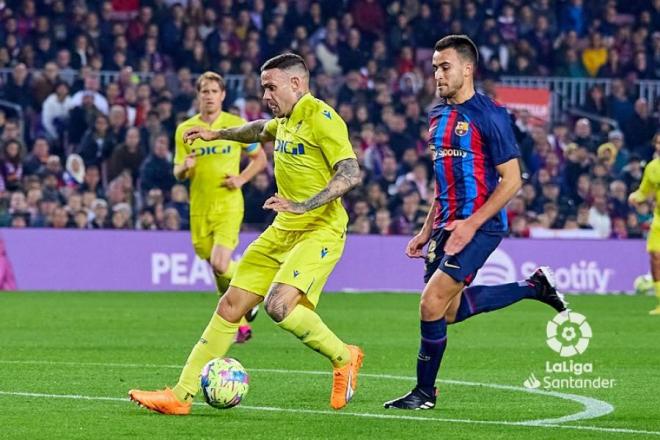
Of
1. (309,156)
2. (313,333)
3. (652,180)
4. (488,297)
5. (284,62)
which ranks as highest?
(284,62)

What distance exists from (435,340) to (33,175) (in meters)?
14.6

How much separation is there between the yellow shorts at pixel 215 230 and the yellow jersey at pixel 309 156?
5564 mm

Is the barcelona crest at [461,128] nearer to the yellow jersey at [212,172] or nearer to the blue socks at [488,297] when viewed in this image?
the blue socks at [488,297]

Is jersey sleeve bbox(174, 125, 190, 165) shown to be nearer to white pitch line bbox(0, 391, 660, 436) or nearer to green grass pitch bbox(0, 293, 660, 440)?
green grass pitch bbox(0, 293, 660, 440)

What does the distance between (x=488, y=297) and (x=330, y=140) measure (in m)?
1.82

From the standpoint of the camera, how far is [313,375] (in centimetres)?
1118

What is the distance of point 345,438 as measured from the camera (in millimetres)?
7832

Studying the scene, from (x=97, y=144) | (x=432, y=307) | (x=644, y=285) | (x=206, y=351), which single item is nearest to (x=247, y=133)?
(x=206, y=351)

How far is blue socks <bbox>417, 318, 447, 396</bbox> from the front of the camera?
9.30 meters

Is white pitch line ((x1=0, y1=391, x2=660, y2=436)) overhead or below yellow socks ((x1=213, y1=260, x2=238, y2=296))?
below

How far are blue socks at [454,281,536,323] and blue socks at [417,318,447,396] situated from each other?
2.03 ft

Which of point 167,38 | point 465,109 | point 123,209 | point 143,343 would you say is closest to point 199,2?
A: point 167,38

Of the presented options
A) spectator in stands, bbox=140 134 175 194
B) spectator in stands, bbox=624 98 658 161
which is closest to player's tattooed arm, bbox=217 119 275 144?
spectator in stands, bbox=140 134 175 194

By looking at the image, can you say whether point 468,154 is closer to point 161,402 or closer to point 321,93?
point 161,402
